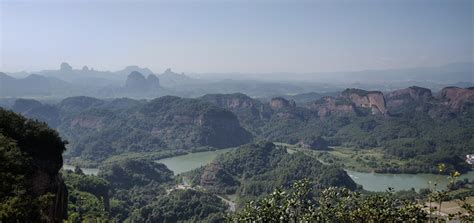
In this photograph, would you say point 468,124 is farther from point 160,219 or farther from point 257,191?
point 160,219

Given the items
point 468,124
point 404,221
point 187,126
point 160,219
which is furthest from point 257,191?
point 468,124

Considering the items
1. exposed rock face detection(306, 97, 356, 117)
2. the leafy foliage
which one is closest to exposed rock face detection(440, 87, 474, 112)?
exposed rock face detection(306, 97, 356, 117)

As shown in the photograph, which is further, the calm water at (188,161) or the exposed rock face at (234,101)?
the exposed rock face at (234,101)

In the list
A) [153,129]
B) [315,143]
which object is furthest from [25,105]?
[315,143]

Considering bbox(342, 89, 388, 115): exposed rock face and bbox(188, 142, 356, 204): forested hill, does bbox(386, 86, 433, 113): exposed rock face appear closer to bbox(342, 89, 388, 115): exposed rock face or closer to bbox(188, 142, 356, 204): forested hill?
bbox(342, 89, 388, 115): exposed rock face

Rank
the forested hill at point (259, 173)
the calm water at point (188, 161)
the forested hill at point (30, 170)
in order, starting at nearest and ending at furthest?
1. the forested hill at point (30, 170)
2. the forested hill at point (259, 173)
3. the calm water at point (188, 161)

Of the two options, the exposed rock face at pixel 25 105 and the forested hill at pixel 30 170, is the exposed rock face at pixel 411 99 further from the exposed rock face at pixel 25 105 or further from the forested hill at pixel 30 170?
the forested hill at pixel 30 170

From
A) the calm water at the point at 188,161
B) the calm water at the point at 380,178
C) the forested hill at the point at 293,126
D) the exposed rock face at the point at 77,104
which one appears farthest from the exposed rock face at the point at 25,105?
the calm water at the point at 188,161

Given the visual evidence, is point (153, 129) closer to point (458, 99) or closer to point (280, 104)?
point (280, 104)
